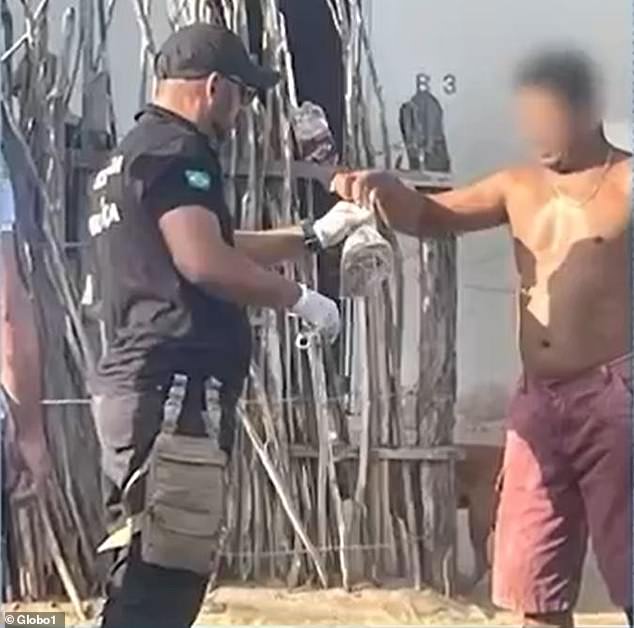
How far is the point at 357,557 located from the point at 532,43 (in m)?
0.84

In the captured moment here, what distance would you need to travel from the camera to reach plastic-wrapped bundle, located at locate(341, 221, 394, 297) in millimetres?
2230

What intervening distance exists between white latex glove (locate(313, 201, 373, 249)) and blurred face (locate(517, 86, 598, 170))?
0.91 ft

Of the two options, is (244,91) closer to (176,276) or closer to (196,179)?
(196,179)

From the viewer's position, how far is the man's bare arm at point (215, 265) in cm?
217

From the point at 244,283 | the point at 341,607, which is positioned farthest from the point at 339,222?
the point at 341,607

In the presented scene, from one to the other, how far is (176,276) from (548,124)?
612 millimetres

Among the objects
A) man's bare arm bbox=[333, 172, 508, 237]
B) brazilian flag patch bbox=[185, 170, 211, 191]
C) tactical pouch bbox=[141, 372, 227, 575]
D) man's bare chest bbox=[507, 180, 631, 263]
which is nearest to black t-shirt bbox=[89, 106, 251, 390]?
brazilian flag patch bbox=[185, 170, 211, 191]

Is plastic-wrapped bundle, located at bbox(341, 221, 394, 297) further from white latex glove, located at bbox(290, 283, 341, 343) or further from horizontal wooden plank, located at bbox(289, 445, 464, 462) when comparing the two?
horizontal wooden plank, located at bbox(289, 445, 464, 462)

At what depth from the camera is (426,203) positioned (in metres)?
2.24

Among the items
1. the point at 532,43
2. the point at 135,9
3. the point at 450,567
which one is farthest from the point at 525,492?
the point at 135,9

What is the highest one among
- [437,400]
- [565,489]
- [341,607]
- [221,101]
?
[221,101]

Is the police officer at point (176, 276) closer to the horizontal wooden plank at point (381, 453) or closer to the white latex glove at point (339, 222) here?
the white latex glove at point (339, 222)

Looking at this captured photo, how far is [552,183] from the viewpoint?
2203 mm

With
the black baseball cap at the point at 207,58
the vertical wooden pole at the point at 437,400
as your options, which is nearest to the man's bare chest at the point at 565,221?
the vertical wooden pole at the point at 437,400
